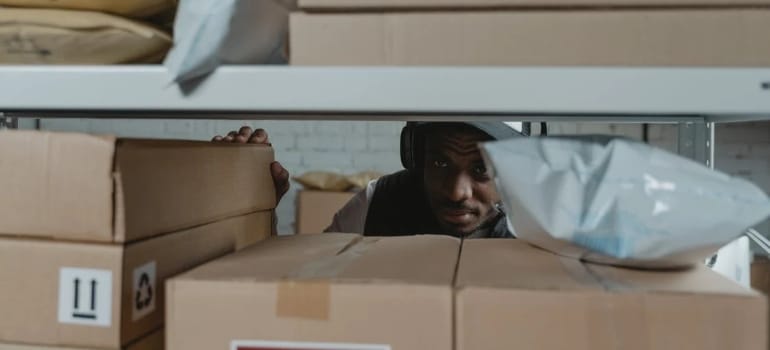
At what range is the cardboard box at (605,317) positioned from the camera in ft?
1.88

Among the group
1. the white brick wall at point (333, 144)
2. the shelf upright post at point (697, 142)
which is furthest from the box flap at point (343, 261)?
the white brick wall at point (333, 144)

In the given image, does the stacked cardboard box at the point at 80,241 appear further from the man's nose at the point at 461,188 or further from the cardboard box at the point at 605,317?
the man's nose at the point at 461,188

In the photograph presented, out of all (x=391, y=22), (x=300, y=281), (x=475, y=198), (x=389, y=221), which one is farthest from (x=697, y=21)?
(x=389, y=221)

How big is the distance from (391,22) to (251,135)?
0.60 meters

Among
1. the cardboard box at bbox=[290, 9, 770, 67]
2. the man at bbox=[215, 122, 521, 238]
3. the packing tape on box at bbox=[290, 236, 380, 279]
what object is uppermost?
the cardboard box at bbox=[290, 9, 770, 67]

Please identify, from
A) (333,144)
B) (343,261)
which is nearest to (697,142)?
(343,261)

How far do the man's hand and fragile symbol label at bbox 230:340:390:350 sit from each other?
0.44 m

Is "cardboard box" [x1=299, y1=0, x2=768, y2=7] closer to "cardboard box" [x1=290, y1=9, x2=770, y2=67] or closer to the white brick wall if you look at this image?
"cardboard box" [x1=290, y1=9, x2=770, y2=67]

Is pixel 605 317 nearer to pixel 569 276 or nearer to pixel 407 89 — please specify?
pixel 569 276

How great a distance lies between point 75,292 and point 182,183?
16 cm

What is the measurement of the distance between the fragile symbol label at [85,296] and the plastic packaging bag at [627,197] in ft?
1.21

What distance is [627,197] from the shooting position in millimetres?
625

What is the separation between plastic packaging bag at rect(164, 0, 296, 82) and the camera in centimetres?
61

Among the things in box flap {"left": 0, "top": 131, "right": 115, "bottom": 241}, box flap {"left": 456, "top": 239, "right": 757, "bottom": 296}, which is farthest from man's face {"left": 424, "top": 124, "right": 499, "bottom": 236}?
box flap {"left": 0, "top": 131, "right": 115, "bottom": 241}
